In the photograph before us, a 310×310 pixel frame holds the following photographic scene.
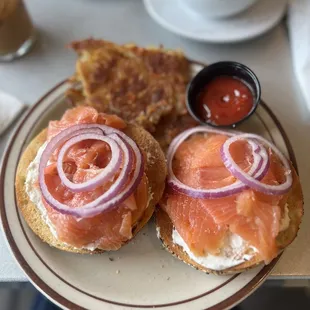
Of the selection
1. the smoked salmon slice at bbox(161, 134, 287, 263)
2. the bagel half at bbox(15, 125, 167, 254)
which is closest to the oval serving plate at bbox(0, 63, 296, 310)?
the bagel half at bbox(15, 125, 167, 254)

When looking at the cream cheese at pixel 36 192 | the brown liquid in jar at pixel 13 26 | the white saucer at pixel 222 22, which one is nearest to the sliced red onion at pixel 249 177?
the cream cheese at pixel 36 192

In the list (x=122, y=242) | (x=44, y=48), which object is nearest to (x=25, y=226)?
(x=122, y=242)

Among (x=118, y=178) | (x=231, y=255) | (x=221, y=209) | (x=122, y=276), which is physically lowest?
(x=122, y=276)

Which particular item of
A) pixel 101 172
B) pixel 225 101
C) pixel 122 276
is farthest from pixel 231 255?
pixel 225 101

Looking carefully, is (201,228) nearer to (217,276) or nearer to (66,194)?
(217,276)

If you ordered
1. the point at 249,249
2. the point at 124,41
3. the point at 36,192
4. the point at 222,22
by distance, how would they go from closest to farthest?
the point at 249,249 < the point at 36,192 < the point at 222,22 < the point at 124,41

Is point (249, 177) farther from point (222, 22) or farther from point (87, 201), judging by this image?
point (222, 22)

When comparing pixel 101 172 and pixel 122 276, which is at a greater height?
pixel 101 172
